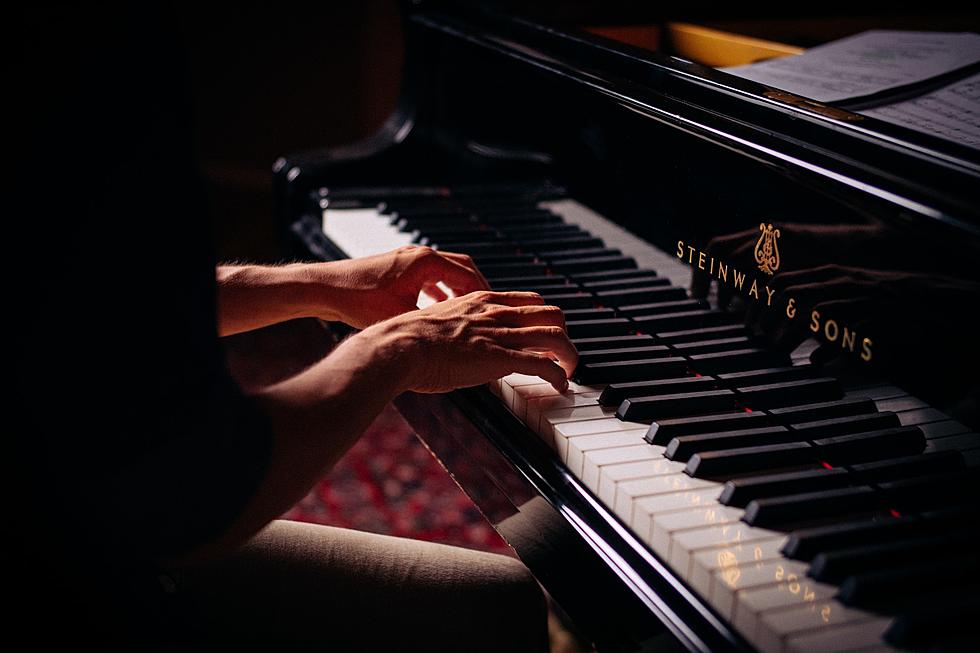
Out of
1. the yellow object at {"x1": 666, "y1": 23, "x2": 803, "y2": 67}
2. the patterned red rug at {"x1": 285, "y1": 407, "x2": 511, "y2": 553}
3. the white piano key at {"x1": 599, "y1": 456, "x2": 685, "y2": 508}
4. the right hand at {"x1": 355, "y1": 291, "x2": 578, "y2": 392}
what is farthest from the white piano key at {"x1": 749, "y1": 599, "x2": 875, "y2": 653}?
the patterned red rug at {"x1": 285, "y1": 407, "x2": 511, "y2": 553}

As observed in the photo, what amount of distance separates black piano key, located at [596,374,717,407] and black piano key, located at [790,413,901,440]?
14 centimetres

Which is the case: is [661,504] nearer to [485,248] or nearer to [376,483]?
[485,248]

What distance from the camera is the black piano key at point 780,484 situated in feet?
2.99

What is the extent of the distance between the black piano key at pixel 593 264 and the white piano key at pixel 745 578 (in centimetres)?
74

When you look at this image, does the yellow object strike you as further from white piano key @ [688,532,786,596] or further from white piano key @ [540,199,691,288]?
white piano key @ [688,532,786,596]

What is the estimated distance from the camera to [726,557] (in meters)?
0.84

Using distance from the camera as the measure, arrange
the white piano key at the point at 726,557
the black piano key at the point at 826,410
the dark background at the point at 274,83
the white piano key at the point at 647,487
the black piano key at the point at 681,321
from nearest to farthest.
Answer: the white piano key at the point at 726,557 < the white piano key at the point at 647,487 < the black piano key at the point at 826,410 < the black piano key at the point at 681,321 < the dark background at the point at 274,83

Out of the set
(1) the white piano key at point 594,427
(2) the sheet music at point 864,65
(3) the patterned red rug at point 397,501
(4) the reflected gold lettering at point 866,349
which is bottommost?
(3) the patterned red rug at point 397,501

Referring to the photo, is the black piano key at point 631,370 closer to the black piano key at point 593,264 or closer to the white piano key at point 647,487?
the white piano key at point 647,487

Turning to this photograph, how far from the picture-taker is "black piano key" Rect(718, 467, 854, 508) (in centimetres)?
91

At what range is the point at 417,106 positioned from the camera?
2004mm

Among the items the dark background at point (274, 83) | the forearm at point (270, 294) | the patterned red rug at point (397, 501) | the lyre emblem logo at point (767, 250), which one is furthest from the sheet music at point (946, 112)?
the dark background at point (274, 83)

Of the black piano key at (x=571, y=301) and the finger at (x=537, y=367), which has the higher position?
the finger at (x=537, y=367)

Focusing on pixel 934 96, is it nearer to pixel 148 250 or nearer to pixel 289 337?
pixel 148 250
